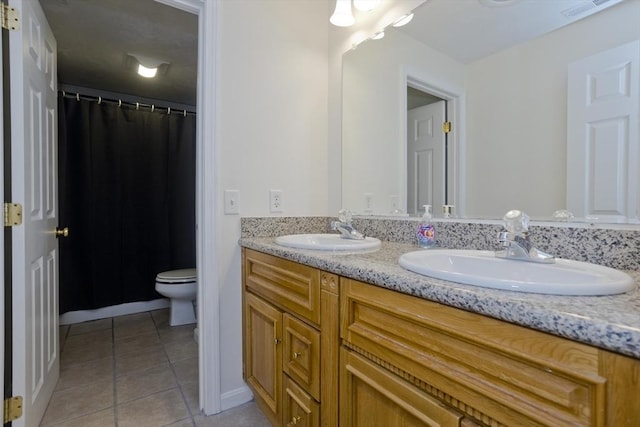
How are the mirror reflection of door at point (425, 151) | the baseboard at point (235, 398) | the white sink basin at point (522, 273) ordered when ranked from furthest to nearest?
the baseboard at point (235, 398) → the mirror reflection of door at point (425, 151) → the white sink basin at point (522, 273)

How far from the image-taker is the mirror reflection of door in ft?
4.35

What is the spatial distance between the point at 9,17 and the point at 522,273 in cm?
196

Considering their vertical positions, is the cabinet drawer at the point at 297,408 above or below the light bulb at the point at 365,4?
below

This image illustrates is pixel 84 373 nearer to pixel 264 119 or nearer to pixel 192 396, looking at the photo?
pixel 192 396

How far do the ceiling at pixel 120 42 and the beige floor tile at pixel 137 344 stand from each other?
2116 mm

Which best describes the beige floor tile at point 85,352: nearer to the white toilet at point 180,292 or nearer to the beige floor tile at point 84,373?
the beige floor tile at point 84,373

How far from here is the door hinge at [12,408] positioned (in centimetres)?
122

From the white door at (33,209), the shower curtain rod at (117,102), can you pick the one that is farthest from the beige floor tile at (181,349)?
the shower curtain rod at (117,102)

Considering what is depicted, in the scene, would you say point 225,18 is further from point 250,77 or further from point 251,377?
point 251,377

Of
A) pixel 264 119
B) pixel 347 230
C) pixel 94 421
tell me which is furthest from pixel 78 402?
pixel 264 119

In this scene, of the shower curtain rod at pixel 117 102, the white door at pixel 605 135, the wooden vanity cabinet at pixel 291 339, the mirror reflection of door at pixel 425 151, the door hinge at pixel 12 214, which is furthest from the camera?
the shower curtain rod at pixel 117 102

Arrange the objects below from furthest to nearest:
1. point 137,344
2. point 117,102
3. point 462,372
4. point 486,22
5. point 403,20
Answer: point 117,102
point 137,344
point 403,20
point 486,22
point 462,372

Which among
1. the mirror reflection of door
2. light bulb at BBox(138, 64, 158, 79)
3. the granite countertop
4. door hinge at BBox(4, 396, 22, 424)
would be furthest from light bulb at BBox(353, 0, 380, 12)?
door hinge at BBox(4, 396, 22, 424)

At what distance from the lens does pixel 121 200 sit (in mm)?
2859
